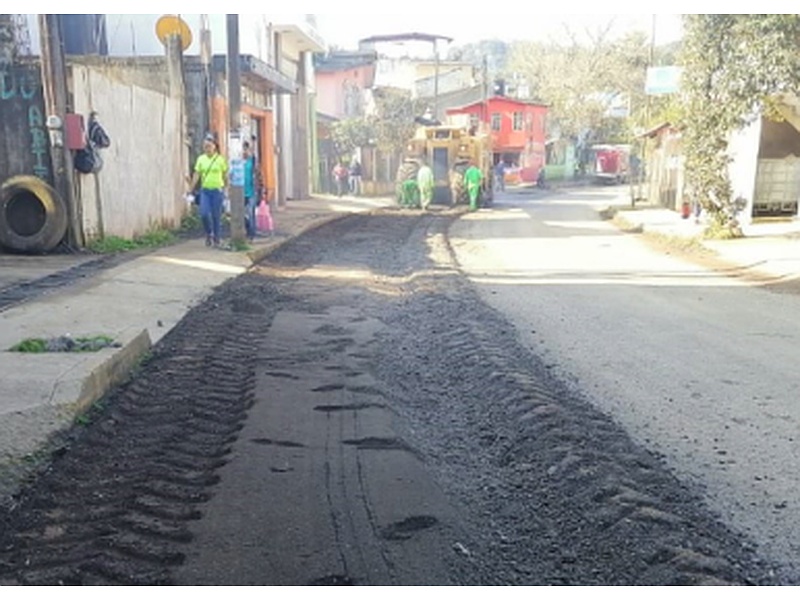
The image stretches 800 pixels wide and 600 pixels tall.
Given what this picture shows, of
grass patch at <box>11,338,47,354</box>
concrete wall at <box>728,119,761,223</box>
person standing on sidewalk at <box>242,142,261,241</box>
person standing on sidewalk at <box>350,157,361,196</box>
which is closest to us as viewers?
grass patch at <box>11,338,47,354</box>

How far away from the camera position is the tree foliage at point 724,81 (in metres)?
11.8

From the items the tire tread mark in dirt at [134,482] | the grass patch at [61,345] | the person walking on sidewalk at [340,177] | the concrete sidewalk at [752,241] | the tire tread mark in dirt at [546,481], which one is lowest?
the concrete sidewalk at [752,241]

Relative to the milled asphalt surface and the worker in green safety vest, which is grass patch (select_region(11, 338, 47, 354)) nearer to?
the milled asphalt surface

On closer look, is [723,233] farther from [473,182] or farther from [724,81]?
[473,182]

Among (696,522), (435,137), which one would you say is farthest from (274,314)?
(435,137)

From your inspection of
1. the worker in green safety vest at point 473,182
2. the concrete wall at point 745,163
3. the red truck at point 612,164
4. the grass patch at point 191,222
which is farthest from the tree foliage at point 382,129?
the grass patch at point 191,222

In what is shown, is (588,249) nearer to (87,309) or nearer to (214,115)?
(214,115)

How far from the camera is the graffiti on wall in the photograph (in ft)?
32.3

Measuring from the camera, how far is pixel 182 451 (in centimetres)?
378

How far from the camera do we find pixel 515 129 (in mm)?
46375

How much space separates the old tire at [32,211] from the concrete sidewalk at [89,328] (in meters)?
1.14

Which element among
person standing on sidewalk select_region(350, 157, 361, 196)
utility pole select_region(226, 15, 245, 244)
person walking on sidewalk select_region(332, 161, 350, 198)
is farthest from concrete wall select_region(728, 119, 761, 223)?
person standing on sidewalk select_region(350, 157, 361, 196)

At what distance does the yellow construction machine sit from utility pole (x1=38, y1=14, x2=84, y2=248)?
1439cm

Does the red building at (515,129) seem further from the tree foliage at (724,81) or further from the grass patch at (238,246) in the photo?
the grass patch at (238,246)
